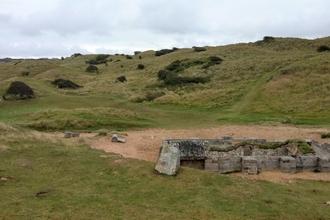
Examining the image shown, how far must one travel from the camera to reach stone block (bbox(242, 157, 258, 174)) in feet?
46.5

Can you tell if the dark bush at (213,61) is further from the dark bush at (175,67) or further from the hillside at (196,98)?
the dark bush at (175,67)

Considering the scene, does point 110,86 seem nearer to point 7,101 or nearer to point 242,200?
point 7,101

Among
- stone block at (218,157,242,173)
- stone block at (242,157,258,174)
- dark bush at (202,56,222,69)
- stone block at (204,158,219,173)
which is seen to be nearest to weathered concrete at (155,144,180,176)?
stone block at (204,158,219,173)

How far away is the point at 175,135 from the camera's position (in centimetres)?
2228

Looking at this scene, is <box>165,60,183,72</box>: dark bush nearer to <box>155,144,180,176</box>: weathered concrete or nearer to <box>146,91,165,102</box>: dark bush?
<box>146,91,165,102</box>: dark bush

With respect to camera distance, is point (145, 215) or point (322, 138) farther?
point (322, 138)

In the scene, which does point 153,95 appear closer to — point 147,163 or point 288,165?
point 288,165

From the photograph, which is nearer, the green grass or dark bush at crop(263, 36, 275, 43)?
the green grass

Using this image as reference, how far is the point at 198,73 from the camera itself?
49.6m

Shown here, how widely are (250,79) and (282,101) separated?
11473 mm

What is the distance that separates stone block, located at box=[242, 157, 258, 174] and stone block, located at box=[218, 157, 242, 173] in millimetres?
410

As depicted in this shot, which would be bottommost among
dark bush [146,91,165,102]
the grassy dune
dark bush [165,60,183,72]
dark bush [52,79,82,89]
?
the grassy dune

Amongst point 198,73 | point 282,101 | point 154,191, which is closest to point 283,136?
→ point 282,101

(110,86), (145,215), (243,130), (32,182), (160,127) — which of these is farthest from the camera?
(110,86)
